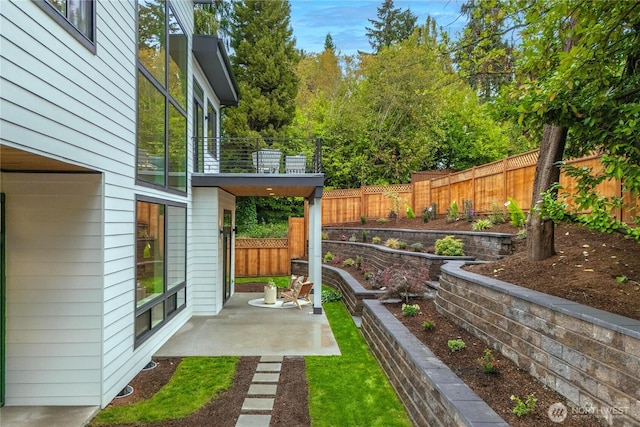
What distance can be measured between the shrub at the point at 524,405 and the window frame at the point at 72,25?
4.78 metres

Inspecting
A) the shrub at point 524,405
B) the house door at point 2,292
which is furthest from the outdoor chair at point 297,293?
the shrub at point 524,405

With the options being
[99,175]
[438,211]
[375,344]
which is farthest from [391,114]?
[99,175]

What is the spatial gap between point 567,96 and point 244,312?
741cm

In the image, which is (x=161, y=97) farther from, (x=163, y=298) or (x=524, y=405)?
(x=524, y=405)

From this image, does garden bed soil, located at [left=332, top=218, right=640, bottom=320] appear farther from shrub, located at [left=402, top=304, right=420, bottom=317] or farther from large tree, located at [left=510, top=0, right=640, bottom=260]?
shrub, located at [left=402, top=304, right=420, bottom=317]

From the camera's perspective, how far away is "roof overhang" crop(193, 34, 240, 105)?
327 inches

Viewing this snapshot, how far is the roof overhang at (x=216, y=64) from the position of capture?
8.31 metres

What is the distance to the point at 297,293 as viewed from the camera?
31.3 ft

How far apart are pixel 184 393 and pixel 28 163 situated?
2.96m

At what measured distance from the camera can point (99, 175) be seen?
4.28 meters

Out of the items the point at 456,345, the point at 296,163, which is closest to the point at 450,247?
the point at 296,163

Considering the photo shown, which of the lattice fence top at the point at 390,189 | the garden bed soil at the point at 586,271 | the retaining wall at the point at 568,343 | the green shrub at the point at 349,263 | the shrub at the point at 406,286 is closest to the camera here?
the retaining wall at the point at 568,343

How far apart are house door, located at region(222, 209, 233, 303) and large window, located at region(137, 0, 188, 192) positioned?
7.77ft

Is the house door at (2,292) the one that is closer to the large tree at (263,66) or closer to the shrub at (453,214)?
the shrub at (453,214)
